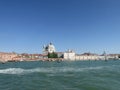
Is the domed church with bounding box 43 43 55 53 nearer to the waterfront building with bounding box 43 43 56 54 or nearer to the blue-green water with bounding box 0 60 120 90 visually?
the waterfront building with bounding box 43 43 56 54

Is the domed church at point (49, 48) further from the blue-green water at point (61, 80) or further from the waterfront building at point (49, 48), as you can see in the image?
the blue-green water at point (61, 80)

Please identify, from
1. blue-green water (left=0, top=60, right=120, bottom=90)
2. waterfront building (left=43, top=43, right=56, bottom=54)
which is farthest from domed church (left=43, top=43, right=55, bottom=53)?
blue-green water (left=0, top=60, right=120, bottom=90)

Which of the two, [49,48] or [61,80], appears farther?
[49,48]

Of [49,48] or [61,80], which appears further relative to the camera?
[49,48]

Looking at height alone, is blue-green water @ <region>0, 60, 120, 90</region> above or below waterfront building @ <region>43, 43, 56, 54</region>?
below

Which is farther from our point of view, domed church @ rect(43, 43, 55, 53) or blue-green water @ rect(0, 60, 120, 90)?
domed church @ rect(43, 43, 55, 53)

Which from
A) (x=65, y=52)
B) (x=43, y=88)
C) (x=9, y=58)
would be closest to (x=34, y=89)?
(x=43, y=88)

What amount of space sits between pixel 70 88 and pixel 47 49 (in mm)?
143071

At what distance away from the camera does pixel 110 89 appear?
16578 millimetres

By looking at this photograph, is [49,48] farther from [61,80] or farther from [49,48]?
[61,80]

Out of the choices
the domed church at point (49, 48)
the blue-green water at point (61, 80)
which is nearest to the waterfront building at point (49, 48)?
the domed church at point (49, 48)

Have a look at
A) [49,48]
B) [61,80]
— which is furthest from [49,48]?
[61,80]

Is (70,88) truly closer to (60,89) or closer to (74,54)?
(60,89)

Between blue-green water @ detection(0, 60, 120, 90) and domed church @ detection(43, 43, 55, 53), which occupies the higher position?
domed church @ detection(43, 43, 55, 53)
